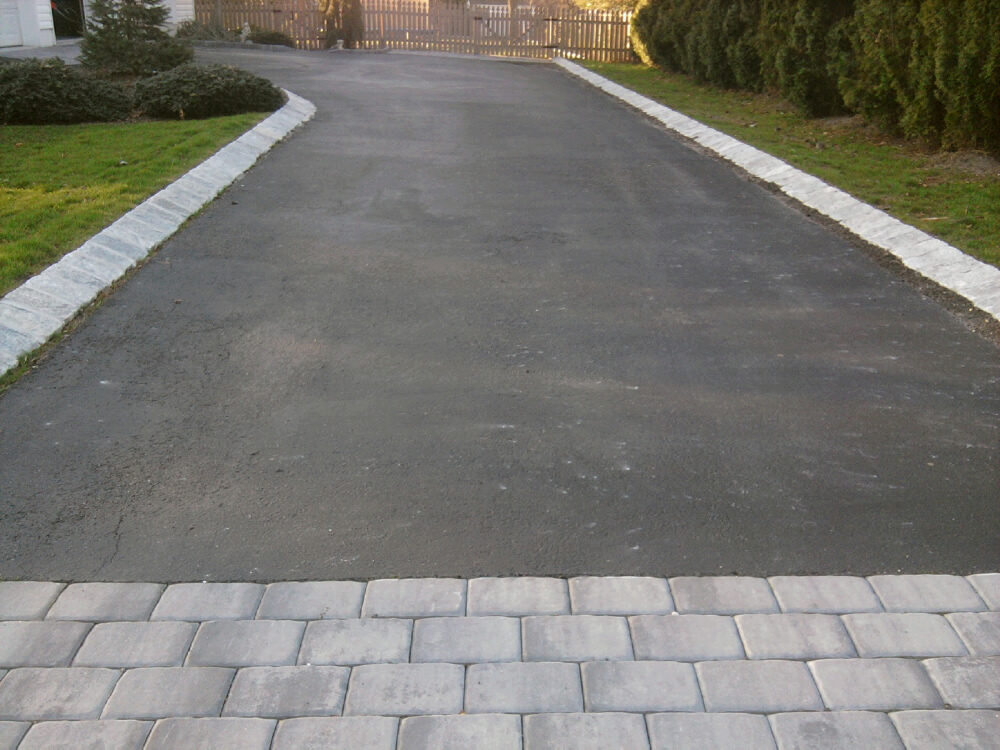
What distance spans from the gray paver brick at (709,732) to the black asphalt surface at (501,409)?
79cm

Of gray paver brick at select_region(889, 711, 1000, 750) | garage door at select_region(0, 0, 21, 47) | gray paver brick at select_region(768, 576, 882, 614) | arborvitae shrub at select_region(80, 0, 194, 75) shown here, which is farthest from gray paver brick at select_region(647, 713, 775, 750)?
garage door at select_region(0, 0, 21, 47)

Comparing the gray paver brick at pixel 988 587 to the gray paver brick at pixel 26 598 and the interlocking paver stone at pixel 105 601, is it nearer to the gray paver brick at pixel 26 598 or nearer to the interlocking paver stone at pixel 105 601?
the interlocking paver stone at pixel 105 601

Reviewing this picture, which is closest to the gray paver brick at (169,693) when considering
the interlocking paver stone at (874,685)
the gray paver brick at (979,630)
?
the interlocking paver stone at (874,685)

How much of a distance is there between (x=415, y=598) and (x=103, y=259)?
187 inches

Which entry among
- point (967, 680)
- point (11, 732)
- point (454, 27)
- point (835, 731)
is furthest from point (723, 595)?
point (454, 27)

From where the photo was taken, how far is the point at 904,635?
328 centimetres

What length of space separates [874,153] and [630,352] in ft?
26.0

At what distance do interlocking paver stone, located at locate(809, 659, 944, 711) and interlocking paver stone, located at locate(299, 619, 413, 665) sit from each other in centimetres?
136

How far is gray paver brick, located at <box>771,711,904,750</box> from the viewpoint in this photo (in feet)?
9.18

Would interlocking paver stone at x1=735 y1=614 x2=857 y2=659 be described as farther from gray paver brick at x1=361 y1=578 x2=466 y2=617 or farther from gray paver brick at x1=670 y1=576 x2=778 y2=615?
gray paver brick at x1=361 y1=578 x2=466 y2=617

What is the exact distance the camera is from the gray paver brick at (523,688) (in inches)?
115

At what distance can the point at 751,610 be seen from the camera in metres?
3.39

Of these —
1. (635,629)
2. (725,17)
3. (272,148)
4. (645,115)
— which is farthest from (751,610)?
(725,17)

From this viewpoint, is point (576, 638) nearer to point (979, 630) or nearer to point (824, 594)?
point (824, 594)
